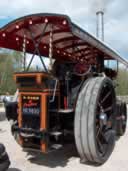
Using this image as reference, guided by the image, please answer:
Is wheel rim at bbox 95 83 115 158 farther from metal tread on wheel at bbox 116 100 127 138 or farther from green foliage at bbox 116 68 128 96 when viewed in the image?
green foliage at bbox 116 68 128 96

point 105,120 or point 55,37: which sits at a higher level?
point 55,37

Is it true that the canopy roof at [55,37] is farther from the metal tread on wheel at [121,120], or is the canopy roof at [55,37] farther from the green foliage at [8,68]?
the green foliage at [8,68]

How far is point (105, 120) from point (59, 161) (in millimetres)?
1147

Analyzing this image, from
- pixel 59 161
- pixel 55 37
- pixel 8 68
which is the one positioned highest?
pixel 8 68

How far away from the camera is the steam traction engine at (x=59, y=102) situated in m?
4.21

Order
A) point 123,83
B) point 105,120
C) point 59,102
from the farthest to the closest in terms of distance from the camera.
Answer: point 123,83 → point 105,120 → point 59,102

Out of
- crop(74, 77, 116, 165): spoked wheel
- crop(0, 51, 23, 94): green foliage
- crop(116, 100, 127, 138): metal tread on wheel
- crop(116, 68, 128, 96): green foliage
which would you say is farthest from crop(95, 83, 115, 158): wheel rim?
crop(0, 51, 23, 94): green foliage

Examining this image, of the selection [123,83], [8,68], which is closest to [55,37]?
[123,83]

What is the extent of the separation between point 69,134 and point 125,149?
1.40 meters

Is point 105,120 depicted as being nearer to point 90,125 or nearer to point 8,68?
point 90,125

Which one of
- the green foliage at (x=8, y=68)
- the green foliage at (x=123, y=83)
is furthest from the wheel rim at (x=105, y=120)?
the green foliage at (x=8, y=68)

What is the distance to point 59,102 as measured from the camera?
4637 mm

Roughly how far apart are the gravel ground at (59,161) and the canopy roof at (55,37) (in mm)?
2059

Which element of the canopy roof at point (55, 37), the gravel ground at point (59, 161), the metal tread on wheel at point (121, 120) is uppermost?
the canopy roof at point (55, 37)
